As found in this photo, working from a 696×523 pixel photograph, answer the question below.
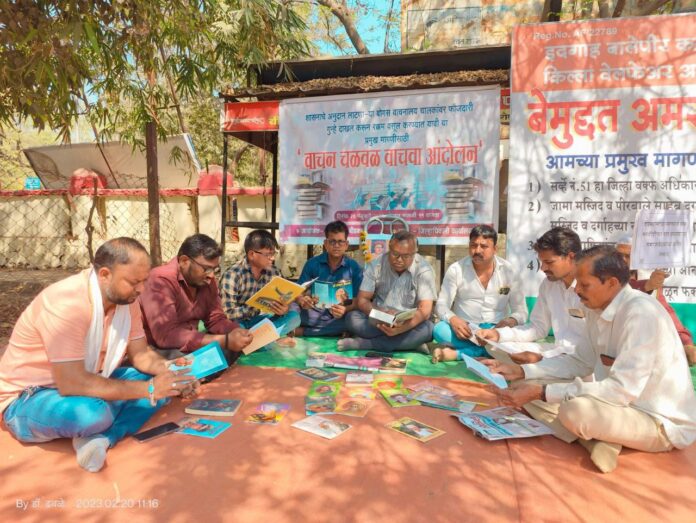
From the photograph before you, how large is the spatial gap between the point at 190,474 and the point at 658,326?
87.5 inches

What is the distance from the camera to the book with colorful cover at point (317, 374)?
3.38 metres

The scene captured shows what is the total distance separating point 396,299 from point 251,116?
2845 millimetres

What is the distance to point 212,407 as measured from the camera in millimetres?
2824

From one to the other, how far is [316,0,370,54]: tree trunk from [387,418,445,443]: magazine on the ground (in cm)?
691

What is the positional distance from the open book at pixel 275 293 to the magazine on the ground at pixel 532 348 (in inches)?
59.0

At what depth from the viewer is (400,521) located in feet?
6.08

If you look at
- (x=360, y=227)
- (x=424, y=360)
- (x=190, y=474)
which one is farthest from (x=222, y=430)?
(x=360, y=227)

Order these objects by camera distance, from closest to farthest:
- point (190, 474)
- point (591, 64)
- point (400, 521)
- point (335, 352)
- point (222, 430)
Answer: point (400, 521)
point (190, 474)
point (222, 430)
point (335, 352)
point (591, 64)

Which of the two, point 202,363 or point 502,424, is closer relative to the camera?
point 502,424

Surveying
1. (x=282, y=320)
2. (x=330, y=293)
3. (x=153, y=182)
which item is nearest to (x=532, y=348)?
(x=330, y=293)

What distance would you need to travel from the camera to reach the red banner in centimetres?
555

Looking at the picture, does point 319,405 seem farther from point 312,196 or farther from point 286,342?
point 312,196

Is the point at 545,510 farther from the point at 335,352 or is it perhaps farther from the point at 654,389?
the point at 335,352

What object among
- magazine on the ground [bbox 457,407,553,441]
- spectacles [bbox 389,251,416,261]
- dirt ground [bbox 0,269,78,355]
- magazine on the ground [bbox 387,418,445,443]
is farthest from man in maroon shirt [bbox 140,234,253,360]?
dirt ground [bbox 0,269,78,355]
